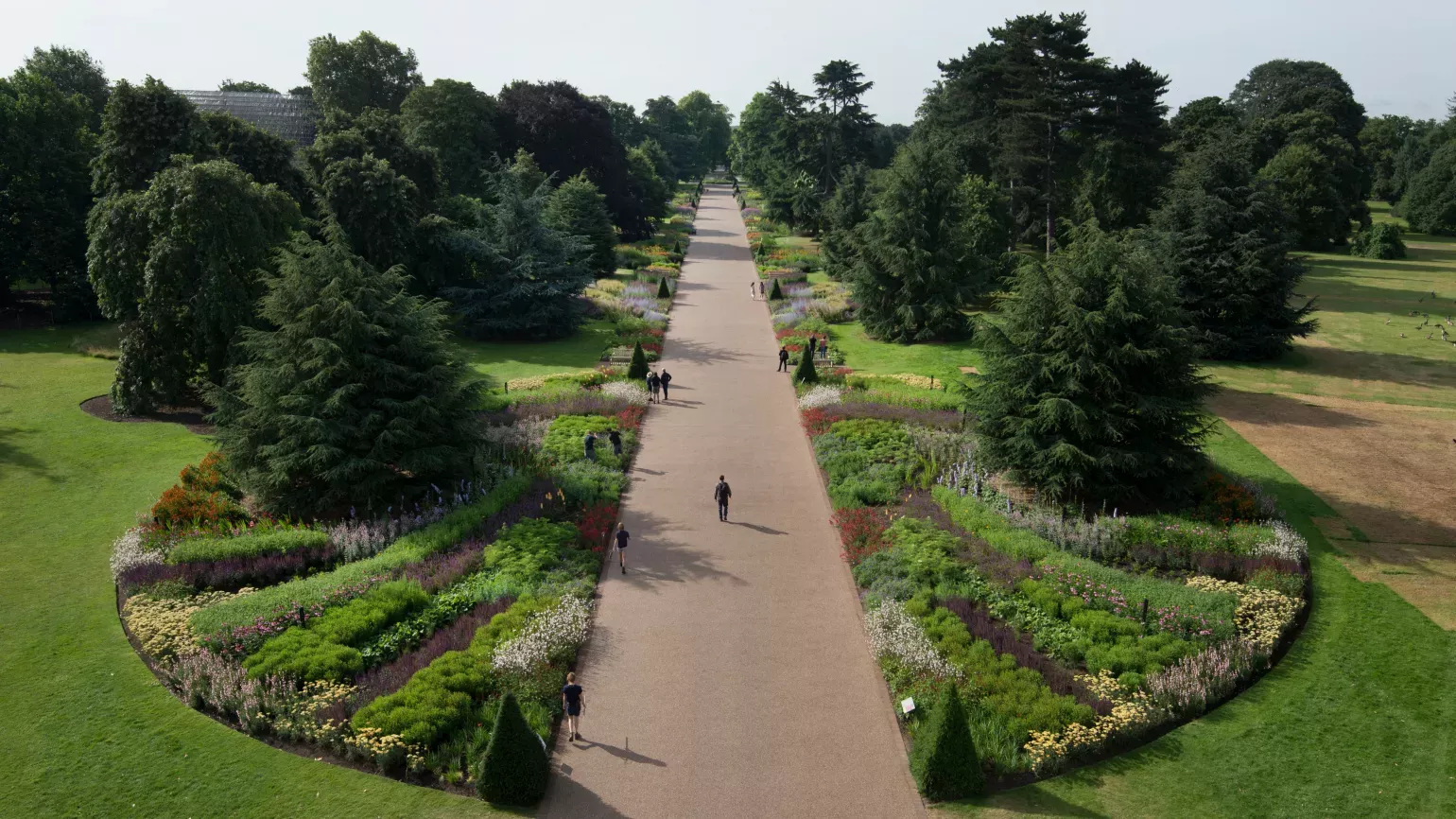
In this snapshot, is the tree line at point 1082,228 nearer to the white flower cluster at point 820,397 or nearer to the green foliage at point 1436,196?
the green foliage at point 1436,196

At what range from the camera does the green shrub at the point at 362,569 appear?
51.0 feet

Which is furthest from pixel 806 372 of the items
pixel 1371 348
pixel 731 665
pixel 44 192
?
pixel 44 192

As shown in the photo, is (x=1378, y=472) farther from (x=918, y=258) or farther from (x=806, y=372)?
(x=918, y=258)

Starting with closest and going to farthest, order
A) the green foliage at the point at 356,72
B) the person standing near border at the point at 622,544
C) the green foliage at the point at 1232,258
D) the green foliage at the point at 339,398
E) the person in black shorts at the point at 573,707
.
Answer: the person in black shorts at the point at 573,707 → the person standing near border at the point at 622,544 → the green foliage at the point at 339,398 → the green foliage at the point at 1232,258 → the green foliage at the point at 356,72

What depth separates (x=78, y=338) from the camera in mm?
38000

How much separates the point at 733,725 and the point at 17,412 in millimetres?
27594

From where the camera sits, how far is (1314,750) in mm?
13086

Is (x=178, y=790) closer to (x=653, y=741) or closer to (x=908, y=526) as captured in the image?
(x=653, y=741)

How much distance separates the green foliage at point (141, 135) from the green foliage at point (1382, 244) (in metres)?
82.1

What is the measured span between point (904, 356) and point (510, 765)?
96.1 ft

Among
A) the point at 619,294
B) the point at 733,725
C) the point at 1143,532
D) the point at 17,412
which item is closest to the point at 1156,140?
the point at 619,294

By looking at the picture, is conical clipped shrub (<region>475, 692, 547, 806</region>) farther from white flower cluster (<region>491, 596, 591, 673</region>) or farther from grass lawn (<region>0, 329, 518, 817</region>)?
white flower cluster (<region>491, 596, 591, 673</region>)

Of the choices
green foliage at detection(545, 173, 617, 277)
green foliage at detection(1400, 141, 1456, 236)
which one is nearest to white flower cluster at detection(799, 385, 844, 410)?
green foliage at detection(545, 173, 617, 277)

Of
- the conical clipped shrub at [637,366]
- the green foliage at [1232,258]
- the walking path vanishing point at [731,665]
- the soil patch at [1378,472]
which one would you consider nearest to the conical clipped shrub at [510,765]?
the walking path vanishing point at [731,665]
